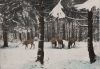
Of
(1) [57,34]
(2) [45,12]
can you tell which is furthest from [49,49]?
(2) [45,12]

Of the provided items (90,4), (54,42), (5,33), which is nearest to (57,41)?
(54,42)

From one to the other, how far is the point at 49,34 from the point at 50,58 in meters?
0.40

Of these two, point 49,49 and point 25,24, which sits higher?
point 25,24

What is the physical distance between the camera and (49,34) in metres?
5.22

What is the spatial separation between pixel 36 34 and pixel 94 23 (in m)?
0.99

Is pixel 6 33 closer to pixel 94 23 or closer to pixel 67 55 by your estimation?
pixel 67 55

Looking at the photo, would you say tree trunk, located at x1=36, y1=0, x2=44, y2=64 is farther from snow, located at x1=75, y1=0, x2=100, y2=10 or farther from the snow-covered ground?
snow, located at x1=75, y1=0, x2=100, y2=10

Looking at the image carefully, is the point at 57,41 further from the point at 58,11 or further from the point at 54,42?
the point at 58,11

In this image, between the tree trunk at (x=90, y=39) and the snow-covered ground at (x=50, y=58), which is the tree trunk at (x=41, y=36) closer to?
the snow-covered ground at (x=50, y=58)

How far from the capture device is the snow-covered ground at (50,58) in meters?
5.12

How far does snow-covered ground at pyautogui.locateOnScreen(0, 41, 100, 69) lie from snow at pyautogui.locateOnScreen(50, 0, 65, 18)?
464 millimetres

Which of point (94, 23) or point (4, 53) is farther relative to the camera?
point (4, 53)

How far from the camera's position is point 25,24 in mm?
5375

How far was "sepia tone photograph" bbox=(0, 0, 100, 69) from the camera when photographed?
16.7 feet
